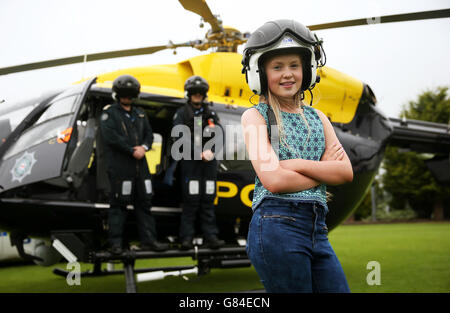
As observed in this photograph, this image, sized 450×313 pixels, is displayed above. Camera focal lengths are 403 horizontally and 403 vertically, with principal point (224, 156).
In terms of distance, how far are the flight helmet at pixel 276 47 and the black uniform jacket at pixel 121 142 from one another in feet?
8.59

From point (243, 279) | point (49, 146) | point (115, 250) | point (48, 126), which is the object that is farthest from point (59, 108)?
point (243, 279)

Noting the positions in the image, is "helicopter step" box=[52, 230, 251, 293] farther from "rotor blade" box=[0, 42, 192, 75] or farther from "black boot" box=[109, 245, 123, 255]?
"rotor blade" box=[0, 42, 192, 75]

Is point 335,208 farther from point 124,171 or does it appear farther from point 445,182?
point 445,182

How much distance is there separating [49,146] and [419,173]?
78.6 ft

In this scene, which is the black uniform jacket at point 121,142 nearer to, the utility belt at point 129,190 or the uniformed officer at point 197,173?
the utility belt at point 129,190

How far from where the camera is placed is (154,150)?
17.6 ft

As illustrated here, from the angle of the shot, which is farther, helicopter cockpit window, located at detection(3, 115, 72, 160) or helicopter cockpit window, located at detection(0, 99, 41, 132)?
helicopter cockpit window, located at detection(0, 99, 41, 132)

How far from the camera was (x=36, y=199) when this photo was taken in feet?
12.1

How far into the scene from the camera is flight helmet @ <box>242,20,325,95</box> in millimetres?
1308

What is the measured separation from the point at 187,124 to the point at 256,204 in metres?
2.97

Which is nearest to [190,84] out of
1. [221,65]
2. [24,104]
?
[221,65]

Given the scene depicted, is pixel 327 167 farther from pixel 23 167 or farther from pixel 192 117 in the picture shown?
pixel 23 167

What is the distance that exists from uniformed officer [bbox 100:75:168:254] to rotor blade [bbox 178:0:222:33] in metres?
0.90

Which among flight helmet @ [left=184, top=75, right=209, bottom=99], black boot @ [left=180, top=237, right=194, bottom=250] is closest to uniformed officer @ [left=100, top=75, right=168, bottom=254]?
black boot @ [left=180, top=237, right=194, bottom=250]
